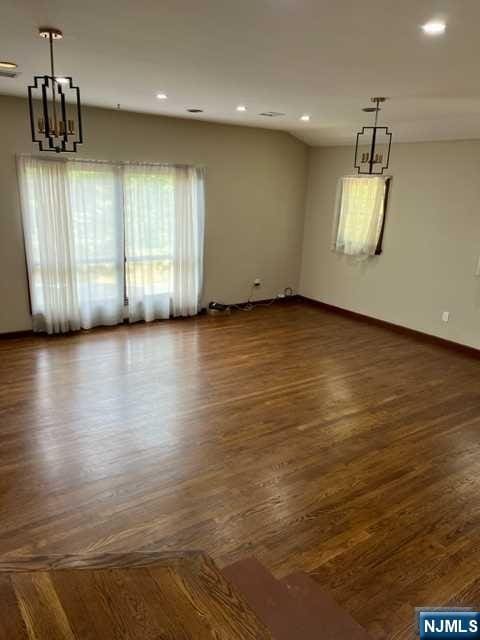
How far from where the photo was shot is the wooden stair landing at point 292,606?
6.51 ft

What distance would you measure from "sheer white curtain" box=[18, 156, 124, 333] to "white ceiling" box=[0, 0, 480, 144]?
3.34 ft

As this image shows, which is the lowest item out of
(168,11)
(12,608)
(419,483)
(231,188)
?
(419,483)

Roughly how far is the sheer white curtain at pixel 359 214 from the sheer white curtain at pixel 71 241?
3.37 metres

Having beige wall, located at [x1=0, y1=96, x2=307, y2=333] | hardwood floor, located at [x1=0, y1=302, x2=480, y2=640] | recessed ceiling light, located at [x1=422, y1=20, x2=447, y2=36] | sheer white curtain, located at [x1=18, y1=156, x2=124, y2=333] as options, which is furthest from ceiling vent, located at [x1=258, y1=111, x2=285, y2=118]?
recessed ceiling light, located at [x1=422, y1=20, x2=447, y2=36]

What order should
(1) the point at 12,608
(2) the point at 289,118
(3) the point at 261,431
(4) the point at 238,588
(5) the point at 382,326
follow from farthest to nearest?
(5) the point at 382,326
(2) the point at 289,118
(3) the point at 261,431
(4) the point at 238,588
(1) the point at 12,608

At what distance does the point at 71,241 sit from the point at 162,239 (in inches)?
48.9

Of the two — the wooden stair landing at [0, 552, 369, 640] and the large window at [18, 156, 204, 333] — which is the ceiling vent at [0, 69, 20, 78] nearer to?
the large window at [18, 156, 204, 333]

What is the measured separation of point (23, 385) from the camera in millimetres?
4434

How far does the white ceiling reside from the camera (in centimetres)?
215

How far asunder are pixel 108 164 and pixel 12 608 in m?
5.04

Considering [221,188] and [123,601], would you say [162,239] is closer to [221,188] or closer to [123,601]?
[221,188]

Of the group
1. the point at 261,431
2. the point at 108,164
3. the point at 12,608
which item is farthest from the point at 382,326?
the point at 12,608

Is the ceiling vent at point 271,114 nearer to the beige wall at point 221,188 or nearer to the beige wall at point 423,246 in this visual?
the beige wall at point 221,188

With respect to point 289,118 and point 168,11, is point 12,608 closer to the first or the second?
point 168,11
